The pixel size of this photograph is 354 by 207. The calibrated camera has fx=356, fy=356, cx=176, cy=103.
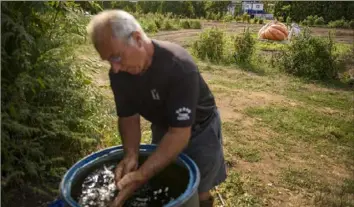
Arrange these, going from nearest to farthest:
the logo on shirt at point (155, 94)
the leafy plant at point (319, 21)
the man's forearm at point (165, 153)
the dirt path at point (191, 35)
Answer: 1. the man's forearm at point (165, 153)
2. the logo on shirt at point (155, 94)
3. the dirt path at point (191, 35)
4. the leafy plant at point (319, 21)

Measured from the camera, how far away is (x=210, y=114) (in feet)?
7.79

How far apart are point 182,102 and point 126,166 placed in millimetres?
508

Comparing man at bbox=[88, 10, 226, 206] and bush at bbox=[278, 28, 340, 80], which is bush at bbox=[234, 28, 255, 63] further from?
man at bbox=[88, 10, 226, 206]

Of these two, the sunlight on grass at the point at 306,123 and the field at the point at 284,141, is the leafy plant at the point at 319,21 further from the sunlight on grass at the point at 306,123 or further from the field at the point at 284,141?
the sunlight on grass at the point at 306,123

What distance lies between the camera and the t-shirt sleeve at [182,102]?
1.86 m

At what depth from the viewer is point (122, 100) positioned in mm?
2135

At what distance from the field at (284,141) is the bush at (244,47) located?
197 centimetres

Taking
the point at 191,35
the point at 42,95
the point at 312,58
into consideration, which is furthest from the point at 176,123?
the point at 191,35

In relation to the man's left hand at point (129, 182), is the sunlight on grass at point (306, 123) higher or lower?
lower

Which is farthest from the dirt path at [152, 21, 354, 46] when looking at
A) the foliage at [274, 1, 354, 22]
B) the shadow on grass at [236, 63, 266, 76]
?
the foliage at [274, 1, 354, 22]

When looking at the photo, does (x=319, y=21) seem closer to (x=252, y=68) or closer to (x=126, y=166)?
(x=252, y=68)

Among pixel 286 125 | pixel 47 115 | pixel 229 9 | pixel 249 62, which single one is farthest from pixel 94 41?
pixel 229 9

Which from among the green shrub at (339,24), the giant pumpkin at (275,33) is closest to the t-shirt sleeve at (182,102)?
the giant pumpkin at (275,33)

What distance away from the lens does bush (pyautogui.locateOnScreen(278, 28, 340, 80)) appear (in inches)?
342
